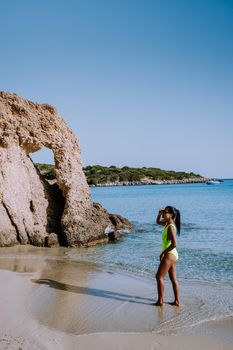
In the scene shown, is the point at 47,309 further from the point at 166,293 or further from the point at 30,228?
the point at 30,228

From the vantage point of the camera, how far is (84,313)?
761cm

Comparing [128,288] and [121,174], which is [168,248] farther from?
[121,174]

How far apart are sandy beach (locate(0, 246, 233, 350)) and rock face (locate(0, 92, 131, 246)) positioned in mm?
4244

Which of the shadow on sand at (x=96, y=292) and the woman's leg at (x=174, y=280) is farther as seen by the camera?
the shadow on sand at (x=96, y=292)

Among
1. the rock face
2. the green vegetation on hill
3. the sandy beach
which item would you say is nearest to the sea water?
the sandy beach

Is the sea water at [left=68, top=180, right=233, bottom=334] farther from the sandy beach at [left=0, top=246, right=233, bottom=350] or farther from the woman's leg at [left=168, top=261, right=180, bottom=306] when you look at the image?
the sandy beach at [left=0, top=246, right=233, bottom=350]

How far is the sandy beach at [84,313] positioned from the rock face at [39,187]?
424 cm

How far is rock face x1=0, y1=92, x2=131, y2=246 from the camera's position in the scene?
15.8 metres

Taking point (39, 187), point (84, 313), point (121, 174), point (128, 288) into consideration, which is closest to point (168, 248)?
point (84, 313)

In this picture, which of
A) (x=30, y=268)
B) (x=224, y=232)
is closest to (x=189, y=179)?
(x=224, y=232)

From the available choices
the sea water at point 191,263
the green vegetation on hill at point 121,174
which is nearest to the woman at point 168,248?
the sea water at point 191,263

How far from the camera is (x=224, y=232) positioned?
2200 cm

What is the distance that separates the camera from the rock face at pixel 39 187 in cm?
1575

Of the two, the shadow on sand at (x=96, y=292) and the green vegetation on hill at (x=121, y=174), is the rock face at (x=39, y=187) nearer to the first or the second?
the shadow on sand at (x=96, y=292)
